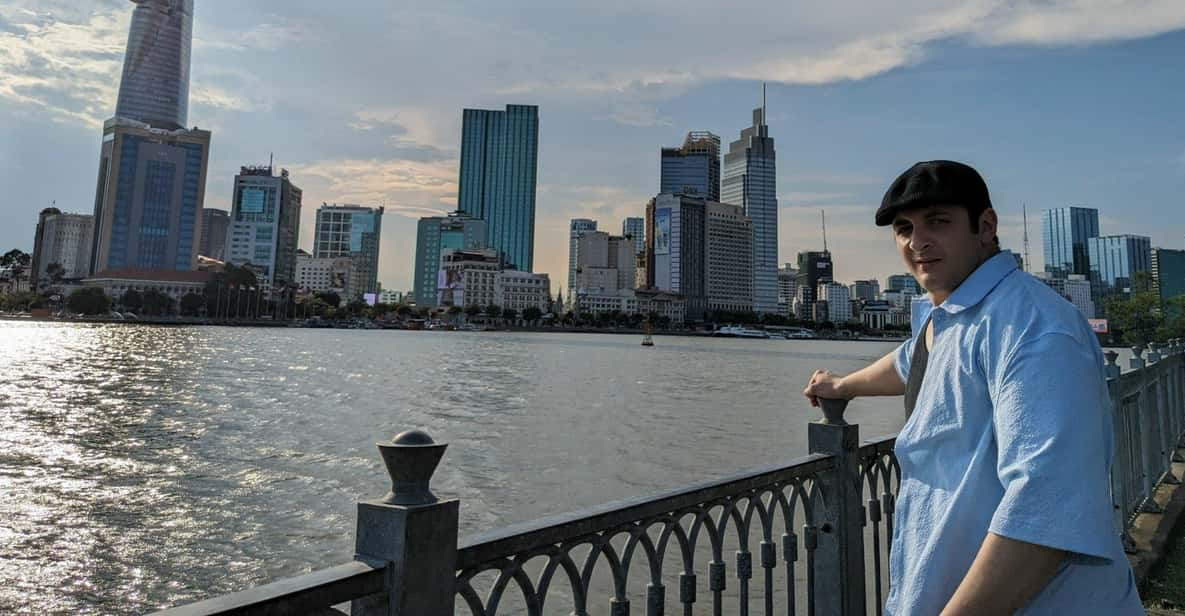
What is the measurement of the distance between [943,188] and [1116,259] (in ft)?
652

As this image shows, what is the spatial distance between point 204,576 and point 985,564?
9992 mm

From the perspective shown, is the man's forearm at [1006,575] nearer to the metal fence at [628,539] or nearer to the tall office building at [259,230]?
the metal fence at [628,539]

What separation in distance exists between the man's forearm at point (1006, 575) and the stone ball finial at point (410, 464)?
112 centimetres

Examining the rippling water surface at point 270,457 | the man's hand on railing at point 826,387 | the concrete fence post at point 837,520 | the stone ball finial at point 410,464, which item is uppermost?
the man's hand on railing at point 826,387

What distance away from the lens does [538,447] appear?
18.1 m

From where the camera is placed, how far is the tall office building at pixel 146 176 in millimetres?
159250

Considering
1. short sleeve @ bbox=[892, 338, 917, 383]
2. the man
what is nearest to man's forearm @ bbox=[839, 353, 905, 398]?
short sleeve @ bbox=[892, 338, 917, 383]

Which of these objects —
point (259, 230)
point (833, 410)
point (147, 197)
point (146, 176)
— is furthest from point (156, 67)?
point (833, 410)

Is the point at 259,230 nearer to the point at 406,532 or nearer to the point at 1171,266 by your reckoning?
the point at 1171,266

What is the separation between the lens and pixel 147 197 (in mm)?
162375

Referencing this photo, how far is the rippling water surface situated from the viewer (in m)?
9.45

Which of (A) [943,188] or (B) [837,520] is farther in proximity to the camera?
(B) [837,520]

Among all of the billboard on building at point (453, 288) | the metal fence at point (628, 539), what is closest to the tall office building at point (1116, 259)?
the billboard on building at point (453, 288)

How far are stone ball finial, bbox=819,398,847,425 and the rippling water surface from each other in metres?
7.97
